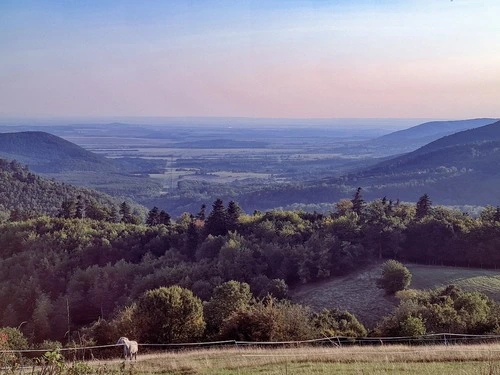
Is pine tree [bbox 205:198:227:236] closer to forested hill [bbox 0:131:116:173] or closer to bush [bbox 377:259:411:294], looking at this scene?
Answer: bush [bbox 377:259:411:294]

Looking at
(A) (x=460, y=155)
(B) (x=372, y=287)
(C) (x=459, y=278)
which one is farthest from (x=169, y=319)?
(A) (x=460, y=155)

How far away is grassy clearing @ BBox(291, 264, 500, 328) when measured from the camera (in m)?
32.8

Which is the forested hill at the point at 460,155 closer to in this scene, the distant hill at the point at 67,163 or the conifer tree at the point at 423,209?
the distant hill at the point at 67,163

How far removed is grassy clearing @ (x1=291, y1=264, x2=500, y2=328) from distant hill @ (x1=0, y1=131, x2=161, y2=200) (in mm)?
89534

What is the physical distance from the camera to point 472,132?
14512 centimetres

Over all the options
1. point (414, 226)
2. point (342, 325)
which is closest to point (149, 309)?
point (342, 325)

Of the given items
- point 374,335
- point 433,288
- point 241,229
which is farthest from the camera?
point 241,229

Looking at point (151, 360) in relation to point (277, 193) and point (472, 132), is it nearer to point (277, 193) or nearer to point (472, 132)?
point (277, 193)

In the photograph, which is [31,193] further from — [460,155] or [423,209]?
[460,155]

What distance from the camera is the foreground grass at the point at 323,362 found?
12.6m

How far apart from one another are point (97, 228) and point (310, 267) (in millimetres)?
23209

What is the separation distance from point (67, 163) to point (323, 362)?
14609 cm

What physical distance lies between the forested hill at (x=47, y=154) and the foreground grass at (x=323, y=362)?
138562 mm

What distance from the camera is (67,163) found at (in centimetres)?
14962
